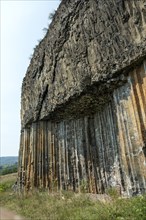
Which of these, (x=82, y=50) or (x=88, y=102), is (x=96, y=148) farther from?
(x=82, y=50)

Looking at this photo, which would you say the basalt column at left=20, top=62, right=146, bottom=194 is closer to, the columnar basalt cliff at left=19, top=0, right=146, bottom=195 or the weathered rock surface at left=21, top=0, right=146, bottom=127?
the columnar basalt cliff at left=19, top=0, right=146, bottom=195

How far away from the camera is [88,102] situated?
43.1 feet

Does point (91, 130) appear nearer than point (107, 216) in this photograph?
No

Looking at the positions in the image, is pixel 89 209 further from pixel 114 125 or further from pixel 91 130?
pixel 91 130

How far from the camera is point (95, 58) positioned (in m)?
11.7

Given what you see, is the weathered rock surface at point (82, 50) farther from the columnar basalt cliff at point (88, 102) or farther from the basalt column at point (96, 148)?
the basalt column at point (96, 148)

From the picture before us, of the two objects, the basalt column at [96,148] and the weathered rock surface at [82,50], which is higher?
the weathered rock surface at [82,50]

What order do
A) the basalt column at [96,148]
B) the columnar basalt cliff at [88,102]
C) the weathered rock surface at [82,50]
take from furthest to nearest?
the weathered rock surface at [82,50]
the columnar basalt cliff at [88,102]
the basalt column at [96,148]

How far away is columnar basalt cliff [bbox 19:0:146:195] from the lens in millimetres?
10203

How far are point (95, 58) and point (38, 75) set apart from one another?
18.3 ft

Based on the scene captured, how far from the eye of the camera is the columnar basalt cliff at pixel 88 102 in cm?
1020

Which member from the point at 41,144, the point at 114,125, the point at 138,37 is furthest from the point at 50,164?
the point at 138,37

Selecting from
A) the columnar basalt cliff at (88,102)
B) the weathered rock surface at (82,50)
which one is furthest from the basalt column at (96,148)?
the weathered rock surface at (82,50)

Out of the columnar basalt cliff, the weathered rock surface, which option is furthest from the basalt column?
the weathered rock surface
